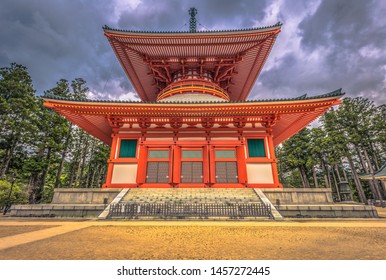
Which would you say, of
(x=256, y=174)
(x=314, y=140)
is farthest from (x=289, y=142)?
(x=256, y=174)

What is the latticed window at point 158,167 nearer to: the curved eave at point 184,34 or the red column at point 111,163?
the red column at point 111,163

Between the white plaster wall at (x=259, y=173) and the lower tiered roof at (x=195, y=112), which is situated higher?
the lower tiered roof at (x=195, y=112)

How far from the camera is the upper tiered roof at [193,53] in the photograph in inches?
547

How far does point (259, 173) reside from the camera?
39.5 ft

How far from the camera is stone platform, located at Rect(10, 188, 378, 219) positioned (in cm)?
837

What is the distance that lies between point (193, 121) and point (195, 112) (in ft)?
4.24

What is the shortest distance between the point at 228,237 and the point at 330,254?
1906 mm

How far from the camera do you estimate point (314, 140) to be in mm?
30688

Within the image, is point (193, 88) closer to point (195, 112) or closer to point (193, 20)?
point (195, 112)

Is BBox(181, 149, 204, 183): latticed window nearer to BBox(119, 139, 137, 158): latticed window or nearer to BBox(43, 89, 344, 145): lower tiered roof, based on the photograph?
BBox(43, 89, 344, 145): lower tiered roof

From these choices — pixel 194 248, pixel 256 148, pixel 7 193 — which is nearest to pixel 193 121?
pixel 256 148

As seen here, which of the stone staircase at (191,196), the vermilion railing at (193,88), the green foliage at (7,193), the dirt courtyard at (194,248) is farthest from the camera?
the vermilion railing at (193,88)

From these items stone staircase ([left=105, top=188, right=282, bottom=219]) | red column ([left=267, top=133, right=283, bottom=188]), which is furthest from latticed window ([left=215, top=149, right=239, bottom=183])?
stone staircase ([left=105, top=188, right=282, bottom=219])

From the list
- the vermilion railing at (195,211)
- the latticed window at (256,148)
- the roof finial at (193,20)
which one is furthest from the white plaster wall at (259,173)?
the roof finial at (193,20)
